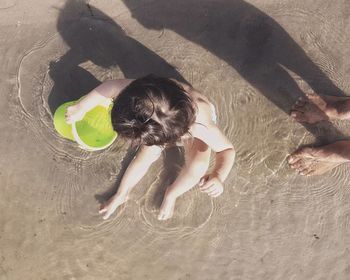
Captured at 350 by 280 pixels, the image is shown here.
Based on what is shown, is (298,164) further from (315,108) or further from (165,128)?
(165,128)

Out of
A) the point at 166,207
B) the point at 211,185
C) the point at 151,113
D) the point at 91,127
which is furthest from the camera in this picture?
the point at 166,207

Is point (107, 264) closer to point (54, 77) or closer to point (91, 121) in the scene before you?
point (91, 121)


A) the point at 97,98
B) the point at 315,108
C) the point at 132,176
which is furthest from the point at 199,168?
the point at 315,108

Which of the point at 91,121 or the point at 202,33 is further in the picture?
the point at 202,33

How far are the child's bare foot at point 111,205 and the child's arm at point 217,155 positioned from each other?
595mm

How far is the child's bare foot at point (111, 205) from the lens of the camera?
8.80 ft

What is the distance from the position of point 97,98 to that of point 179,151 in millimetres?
679

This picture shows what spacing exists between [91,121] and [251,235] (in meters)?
1.34

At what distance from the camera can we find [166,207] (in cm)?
264

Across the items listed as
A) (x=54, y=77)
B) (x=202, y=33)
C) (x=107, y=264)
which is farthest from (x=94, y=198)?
(x=202, y=33)

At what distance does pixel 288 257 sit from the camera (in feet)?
9.06

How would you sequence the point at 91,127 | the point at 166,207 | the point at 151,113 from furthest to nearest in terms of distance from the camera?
1. the point at 166,207
2. the point at 91,127
3. the point at 151,113

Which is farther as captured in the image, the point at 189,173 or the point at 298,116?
the point at 298,116

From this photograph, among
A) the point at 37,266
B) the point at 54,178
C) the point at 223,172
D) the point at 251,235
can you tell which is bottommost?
the point at 37,266
